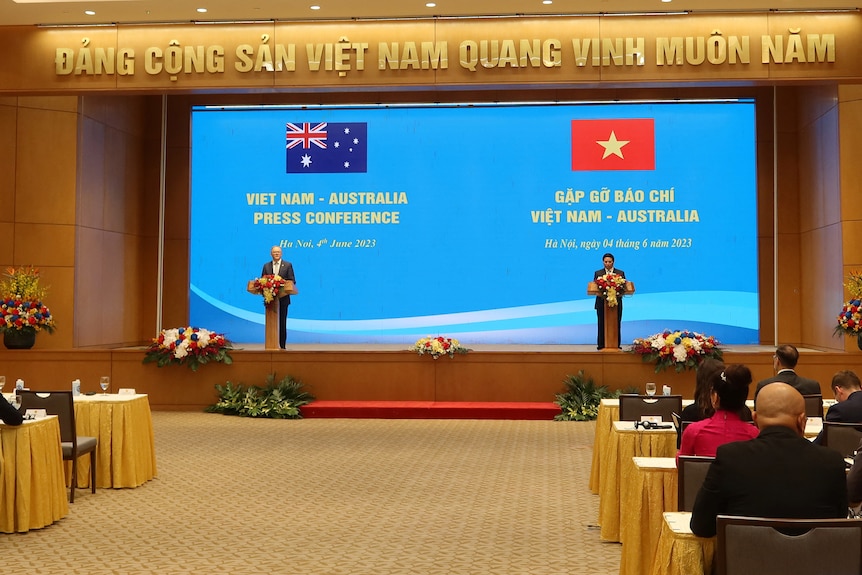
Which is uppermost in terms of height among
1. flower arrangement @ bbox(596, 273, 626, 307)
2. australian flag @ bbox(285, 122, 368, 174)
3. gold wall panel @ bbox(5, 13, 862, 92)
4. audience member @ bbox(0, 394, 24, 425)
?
gold wall panel @ bbox(5, 13, 862, 92)

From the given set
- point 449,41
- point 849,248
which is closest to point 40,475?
point 449,41

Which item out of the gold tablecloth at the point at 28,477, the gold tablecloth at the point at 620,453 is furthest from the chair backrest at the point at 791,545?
the gold tablecloth at the point at 28,477

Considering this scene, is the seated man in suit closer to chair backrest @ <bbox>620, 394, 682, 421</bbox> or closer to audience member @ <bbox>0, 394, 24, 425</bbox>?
chair backrest @ <bbox>620, 394, 682, 421</bbox>

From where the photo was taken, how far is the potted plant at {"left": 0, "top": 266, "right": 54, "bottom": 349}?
11297 millimetres

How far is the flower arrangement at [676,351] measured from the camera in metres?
11.0

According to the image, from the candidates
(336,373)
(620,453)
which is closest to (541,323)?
(336,373)

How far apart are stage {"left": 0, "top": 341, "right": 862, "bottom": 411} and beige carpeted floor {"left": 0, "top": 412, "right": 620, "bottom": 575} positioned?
187 centimetres

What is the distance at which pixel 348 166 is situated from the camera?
1427 centimetres

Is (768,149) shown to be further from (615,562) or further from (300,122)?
(615,562)

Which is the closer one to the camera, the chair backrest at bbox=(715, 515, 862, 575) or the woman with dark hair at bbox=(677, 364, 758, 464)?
the chair backrest at bbox=(715, 515, 862, 575)

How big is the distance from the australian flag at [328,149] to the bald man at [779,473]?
38.8 ft

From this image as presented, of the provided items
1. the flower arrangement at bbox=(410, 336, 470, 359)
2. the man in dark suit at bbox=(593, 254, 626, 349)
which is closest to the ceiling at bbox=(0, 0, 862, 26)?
the man in dark suit at bbox=(593, 254, 626, 349)

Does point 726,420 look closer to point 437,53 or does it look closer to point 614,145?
point 437,53

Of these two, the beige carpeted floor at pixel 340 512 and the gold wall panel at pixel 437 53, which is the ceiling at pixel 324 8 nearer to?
the gold wall panel at pixel 437 53
